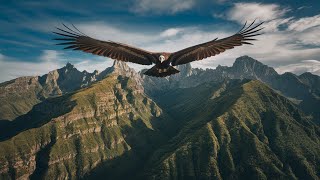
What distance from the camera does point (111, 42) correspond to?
56.0 ft

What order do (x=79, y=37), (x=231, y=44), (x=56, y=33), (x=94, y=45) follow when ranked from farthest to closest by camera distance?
(x=231, y=44) → (x=94, y=45) → (x=79, y=37) → (x=56, y=33)

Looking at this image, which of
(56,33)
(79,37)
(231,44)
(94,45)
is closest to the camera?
(56,33)

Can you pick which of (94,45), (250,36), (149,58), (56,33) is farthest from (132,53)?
(250,36)

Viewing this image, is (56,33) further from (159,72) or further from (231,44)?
(231,44)

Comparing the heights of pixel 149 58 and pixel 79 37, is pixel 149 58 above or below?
below

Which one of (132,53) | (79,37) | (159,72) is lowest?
(159,72)

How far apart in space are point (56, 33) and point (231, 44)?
10262 millimetres

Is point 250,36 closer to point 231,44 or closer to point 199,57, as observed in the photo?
point 231,44

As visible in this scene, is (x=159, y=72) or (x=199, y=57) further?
(x=199, y=57)

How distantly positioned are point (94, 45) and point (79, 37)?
4.21ft

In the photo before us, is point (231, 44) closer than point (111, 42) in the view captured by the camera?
No

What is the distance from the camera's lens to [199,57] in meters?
19.0

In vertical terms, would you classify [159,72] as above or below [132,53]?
below

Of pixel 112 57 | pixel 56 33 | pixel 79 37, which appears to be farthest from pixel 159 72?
pixel 56 33
